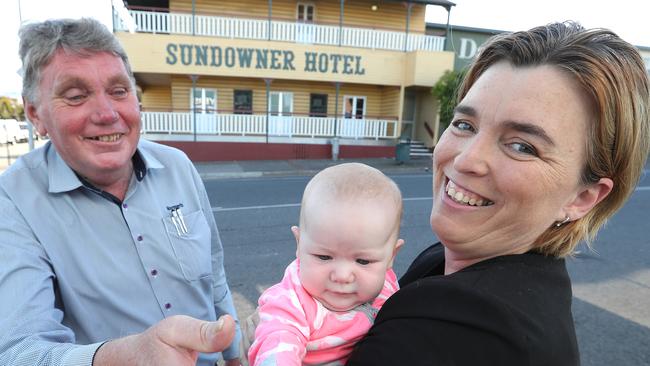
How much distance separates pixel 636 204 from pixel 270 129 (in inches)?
521

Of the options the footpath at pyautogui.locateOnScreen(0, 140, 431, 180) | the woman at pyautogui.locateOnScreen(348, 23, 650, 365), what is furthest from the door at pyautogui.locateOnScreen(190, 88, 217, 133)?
the woman at pyautogui.locateOnScreen(348, 23, 650, 365)

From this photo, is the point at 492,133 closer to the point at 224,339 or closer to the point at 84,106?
the point at 224,339

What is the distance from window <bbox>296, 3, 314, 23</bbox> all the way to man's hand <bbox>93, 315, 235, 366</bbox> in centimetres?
1994

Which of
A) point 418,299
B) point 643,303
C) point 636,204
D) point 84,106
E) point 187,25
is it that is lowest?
point 636,204

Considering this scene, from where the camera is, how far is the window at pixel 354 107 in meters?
20.2

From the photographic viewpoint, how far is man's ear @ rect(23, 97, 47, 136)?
1795 mm

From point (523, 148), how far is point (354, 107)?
769 inches

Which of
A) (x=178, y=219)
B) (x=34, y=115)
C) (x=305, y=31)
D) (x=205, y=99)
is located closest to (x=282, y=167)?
(x=205, y=99)

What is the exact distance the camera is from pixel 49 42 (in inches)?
65.2

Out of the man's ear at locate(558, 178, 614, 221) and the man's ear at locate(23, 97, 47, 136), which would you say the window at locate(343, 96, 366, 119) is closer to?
the man's ear at locate(23, 97, 47, 136)

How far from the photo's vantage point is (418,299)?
4.01ft

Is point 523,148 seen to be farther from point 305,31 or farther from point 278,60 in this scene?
point 305,31

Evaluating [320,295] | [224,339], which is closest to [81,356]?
[224,339]

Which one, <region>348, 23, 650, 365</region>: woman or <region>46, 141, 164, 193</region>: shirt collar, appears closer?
<region>348, 23, 650, 365</region>: woman
